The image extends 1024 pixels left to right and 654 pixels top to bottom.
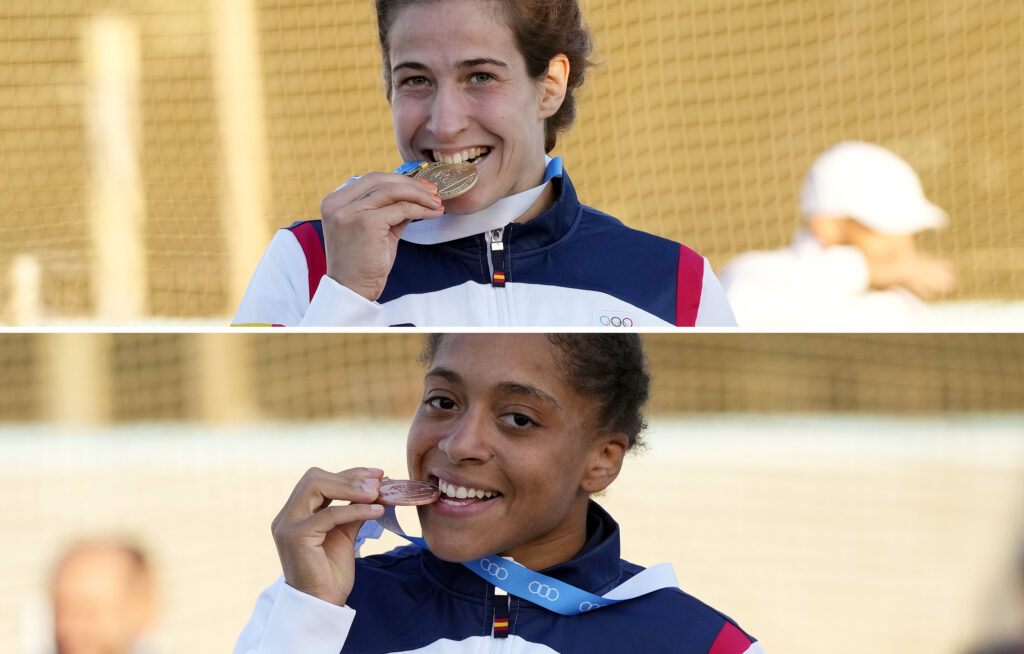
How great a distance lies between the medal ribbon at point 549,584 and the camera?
2.66 feet

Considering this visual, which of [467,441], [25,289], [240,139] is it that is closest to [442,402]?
[467,441]

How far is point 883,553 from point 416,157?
1.62 feet

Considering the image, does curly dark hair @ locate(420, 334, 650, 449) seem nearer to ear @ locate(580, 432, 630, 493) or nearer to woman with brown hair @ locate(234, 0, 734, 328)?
ear @ locate(580, 432, 630, 493)

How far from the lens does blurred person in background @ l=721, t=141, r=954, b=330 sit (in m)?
1.74

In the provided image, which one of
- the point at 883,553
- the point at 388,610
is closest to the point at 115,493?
the point at 388,610

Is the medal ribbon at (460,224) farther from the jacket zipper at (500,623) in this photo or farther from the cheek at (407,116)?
the jacket zipper at (500,623)

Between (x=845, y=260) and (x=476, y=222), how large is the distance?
123 cm

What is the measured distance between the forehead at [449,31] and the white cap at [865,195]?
1.15m

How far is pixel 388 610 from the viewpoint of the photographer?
2.64 ft

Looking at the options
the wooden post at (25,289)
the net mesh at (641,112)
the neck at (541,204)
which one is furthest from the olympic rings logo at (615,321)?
the net mesh at (641,112)

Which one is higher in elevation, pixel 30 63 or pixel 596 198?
pixel 30 63

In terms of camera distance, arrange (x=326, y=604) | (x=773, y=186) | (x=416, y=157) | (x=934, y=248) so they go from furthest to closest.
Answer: (x=773, y=186), (x=934, y=248), (x=416, y=157), (x=326, y=604)

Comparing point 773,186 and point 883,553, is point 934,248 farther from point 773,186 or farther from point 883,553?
point 883,553

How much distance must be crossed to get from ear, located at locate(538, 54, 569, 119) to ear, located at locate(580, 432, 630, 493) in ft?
1.22
